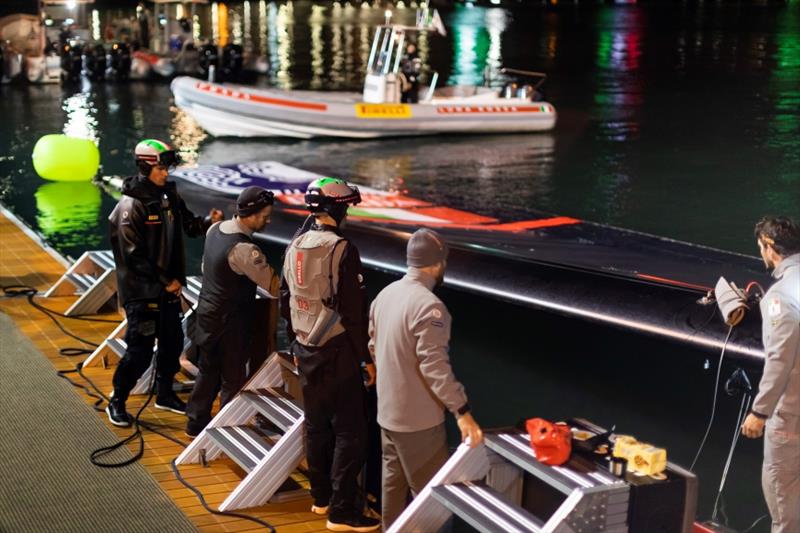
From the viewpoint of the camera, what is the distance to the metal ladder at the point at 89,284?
27.1 feet

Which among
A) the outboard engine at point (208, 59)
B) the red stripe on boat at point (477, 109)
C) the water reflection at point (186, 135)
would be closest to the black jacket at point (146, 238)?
the water reflection at point (186, 135)

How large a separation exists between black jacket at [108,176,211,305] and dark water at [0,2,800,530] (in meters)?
3.13

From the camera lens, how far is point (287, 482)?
5512 millimetres

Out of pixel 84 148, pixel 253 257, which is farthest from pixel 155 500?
pixel 84 148

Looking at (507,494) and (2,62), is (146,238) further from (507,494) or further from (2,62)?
(2,62)

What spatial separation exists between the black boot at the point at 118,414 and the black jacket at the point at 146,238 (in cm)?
56

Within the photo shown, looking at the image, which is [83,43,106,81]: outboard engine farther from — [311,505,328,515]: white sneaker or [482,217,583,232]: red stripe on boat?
[311,505,328,515]: white sneaker

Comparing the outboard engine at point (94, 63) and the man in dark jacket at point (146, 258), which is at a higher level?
the man in dark jacket at point (146, 258)

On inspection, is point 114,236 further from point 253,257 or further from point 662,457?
point 662,457

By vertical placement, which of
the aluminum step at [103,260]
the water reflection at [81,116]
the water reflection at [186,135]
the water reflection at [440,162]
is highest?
the aluminum step at [103,260]

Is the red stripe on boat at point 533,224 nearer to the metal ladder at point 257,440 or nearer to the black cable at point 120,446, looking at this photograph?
the black cable at point 120,446

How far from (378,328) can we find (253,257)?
1.30 metres

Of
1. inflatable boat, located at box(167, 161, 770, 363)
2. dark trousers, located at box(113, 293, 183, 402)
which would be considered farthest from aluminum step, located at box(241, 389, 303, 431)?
inflatable boat, located at box(167, 161, 770, 363)

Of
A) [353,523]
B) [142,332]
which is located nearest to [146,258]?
[142,332]
